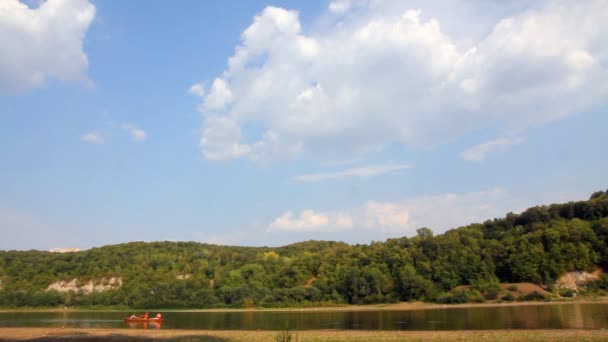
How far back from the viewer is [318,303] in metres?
113

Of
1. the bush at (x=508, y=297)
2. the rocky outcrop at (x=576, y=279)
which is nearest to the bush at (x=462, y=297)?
the bush at (x=508, y=297)

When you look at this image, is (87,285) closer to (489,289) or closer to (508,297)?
(489,289)

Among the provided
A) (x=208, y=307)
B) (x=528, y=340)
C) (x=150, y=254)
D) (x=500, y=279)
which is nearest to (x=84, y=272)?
(x=150, y=254)

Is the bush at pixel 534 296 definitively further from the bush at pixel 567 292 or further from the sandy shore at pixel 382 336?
the sandy shore at pixel 382 336

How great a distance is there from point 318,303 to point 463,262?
115 ft

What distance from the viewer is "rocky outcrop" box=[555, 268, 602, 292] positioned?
97.2 m

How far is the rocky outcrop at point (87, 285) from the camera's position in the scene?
497ft

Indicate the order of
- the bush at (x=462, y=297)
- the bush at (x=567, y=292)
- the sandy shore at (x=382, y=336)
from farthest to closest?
the bush at (x=462, y=297)
the bush at (x=567, y=292)
the sandy shore at (x=382, y=336)

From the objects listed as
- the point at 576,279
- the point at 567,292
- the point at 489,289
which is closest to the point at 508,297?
the point at 489,289

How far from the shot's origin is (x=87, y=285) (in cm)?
15312

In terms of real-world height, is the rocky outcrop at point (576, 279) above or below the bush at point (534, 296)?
above

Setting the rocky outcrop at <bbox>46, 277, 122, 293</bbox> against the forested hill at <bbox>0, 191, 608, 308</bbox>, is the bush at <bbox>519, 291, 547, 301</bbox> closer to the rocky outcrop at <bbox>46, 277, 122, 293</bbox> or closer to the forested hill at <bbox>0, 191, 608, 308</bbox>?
the forested hill at <bbox>0, 191, 608, 308</bbox>

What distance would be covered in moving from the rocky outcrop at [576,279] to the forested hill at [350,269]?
1244mm

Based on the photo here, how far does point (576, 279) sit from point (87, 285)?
13851cm
